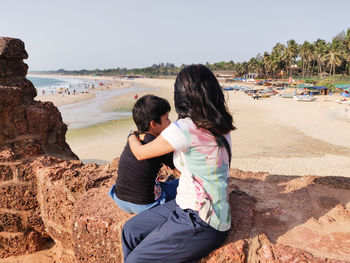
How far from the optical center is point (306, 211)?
256 cm

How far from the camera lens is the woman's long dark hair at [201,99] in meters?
1.73

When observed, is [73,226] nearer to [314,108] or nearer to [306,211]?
[306,211]

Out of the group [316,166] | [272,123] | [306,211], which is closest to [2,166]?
[306,211]

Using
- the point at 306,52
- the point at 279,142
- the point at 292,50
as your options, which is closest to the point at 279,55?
the point at 292,50

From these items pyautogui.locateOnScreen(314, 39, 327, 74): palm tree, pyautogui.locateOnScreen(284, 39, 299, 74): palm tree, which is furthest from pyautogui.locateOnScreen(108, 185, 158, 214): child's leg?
pyautogui.locateOnScreen(284, 39, 299, 74): palm tree

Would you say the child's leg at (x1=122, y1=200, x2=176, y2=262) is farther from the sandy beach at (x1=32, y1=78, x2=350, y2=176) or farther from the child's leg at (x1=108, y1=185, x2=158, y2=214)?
the sandy beach at (x1=32, y1=78, x2=350, y2=176)

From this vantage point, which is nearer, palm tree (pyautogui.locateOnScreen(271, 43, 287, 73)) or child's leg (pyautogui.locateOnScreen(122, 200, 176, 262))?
child's leg (pyautogui.locateOnScreen(122, 200, 176, 262))

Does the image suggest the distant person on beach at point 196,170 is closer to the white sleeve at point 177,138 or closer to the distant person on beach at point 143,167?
the white sleeve at point 177,138

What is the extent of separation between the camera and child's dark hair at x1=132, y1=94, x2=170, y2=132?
228cm

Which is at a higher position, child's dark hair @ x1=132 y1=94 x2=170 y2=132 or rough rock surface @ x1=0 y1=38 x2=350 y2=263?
child's dark hair @ x1=132 y1=94 x2=170 y2=132

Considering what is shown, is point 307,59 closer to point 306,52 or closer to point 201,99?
point 306,52

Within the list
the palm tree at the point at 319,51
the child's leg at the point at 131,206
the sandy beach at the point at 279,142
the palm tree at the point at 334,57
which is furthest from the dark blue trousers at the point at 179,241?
the palm tree at the point at 319,51

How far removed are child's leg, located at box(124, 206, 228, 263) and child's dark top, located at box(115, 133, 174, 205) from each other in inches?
17.5

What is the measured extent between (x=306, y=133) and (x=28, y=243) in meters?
17.5
